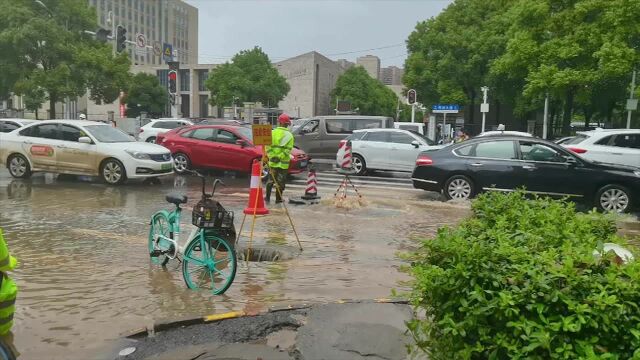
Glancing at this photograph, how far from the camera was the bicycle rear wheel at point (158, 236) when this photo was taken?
649 cm

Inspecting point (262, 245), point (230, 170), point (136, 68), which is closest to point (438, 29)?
point (230, 170)

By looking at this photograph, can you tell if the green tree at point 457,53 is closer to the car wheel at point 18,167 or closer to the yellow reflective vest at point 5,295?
the car wheel at point 18,167

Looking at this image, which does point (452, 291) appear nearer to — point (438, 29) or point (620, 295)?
point (620, 295)

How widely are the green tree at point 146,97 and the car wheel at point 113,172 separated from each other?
54.5m

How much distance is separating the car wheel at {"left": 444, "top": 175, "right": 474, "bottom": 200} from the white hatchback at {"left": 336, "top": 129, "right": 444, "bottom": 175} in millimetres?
4522

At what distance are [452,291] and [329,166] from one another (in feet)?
59.4

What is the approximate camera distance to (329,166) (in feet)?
68.4

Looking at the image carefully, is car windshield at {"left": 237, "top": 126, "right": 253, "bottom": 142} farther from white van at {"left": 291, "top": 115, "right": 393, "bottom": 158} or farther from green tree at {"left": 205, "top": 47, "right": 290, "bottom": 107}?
green tree at {"left": 205, "top": 47, "right": 290, "bottom": 107}

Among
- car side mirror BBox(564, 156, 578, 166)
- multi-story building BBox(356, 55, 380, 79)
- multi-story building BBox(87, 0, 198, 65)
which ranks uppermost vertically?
multi-story building BBox(87, 0, 198, 65)

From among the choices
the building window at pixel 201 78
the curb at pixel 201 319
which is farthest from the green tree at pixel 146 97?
the curb at pixel 201 319

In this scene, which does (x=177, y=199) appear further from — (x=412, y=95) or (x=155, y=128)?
(x=412, y=95)

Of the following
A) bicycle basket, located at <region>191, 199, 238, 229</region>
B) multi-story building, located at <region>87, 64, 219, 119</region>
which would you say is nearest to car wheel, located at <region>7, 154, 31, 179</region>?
bicycle basket, located at <region>191, 199, 238, 229</region>

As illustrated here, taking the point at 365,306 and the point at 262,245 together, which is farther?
the point at 262,245

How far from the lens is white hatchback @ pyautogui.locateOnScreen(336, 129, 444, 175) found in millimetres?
16970
